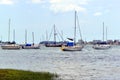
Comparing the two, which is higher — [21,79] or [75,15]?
[75,15]

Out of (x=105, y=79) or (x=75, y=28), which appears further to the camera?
(x=75, y=28)

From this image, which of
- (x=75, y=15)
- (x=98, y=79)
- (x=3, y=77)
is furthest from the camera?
(x=75, y=15)

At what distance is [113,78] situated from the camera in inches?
2319

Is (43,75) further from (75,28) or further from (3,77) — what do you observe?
(75,28)

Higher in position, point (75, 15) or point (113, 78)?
point (75, 15)

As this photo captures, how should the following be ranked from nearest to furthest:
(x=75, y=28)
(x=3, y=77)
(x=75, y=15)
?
(x=3, y=77) < (x=75, y=28) < (x=75, y=15)

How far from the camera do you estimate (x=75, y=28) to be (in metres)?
164

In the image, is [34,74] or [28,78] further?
[34,74]

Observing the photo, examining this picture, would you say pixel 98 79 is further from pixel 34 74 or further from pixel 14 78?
pixel 14 78

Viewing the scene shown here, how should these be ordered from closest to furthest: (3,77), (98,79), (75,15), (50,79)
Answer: (3,77) < (50,79) < (98,79) < (75,15)

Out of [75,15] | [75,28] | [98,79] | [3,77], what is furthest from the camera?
[75,15]

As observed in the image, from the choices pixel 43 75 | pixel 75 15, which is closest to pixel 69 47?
pixel 75 15

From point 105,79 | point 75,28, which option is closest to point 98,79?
point 105,79

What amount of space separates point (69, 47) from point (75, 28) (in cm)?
1423
